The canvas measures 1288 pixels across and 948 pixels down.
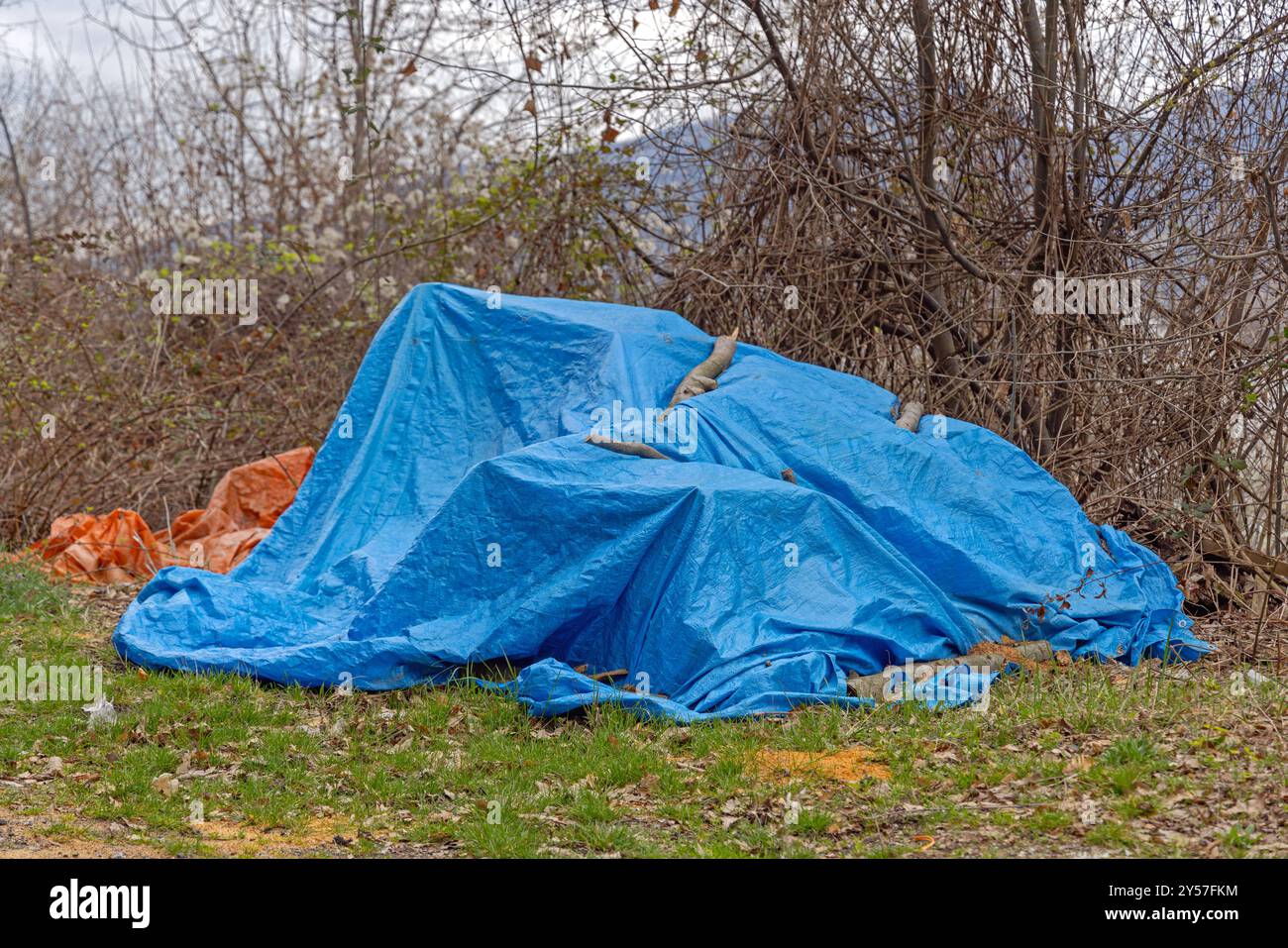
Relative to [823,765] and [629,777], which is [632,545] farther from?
[823,765]

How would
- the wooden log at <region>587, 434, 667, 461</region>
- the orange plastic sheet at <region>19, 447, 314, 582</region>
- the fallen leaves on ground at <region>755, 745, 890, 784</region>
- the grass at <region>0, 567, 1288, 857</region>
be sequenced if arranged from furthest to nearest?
the orange plastic sheet at <region>19, 447, 314, 582</region>, the wooden log at <region>587, 434, 667, 461</region>, the fallen leaves on ground at <region>755, 745, 890, 784</region>, the grass at <region>0, 567, 1288, 857</region>

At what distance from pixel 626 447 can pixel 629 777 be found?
1804 mm

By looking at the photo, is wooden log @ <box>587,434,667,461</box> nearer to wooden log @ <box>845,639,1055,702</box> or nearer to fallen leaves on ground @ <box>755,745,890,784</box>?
wooden log @ <box>845,639,1055,702</box>

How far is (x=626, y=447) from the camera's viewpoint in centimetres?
551

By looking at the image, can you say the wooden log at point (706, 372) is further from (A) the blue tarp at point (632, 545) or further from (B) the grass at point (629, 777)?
(B) the grass at point (629, 777)

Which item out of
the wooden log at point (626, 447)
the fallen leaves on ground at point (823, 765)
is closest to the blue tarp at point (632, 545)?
the wooden log at point (626, 447)

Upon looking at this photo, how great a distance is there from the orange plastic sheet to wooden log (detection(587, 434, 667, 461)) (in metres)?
2.80

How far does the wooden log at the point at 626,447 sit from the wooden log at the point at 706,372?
0.37 m

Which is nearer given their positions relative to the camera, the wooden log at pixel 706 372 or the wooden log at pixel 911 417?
the wooden log at pixel 706 372

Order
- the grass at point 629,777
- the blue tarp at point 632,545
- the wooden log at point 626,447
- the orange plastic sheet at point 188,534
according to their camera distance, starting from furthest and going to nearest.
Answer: the orange plastic sheet at point 188,534
the wooden log at point 626,447
the blue tarp at point 632,545
the grass at point 629,777

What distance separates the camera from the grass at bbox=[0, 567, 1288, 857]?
11.5 feet

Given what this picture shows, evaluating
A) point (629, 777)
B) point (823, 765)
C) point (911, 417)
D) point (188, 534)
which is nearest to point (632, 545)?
point (629, 777)

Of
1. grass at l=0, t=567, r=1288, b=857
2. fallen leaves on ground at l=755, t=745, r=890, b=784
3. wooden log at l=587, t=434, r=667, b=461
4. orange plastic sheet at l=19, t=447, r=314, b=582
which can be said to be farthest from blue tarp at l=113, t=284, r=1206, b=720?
orange plastic sheet at l=19, t=447, r=314, b=582

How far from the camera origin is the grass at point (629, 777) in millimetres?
3506
